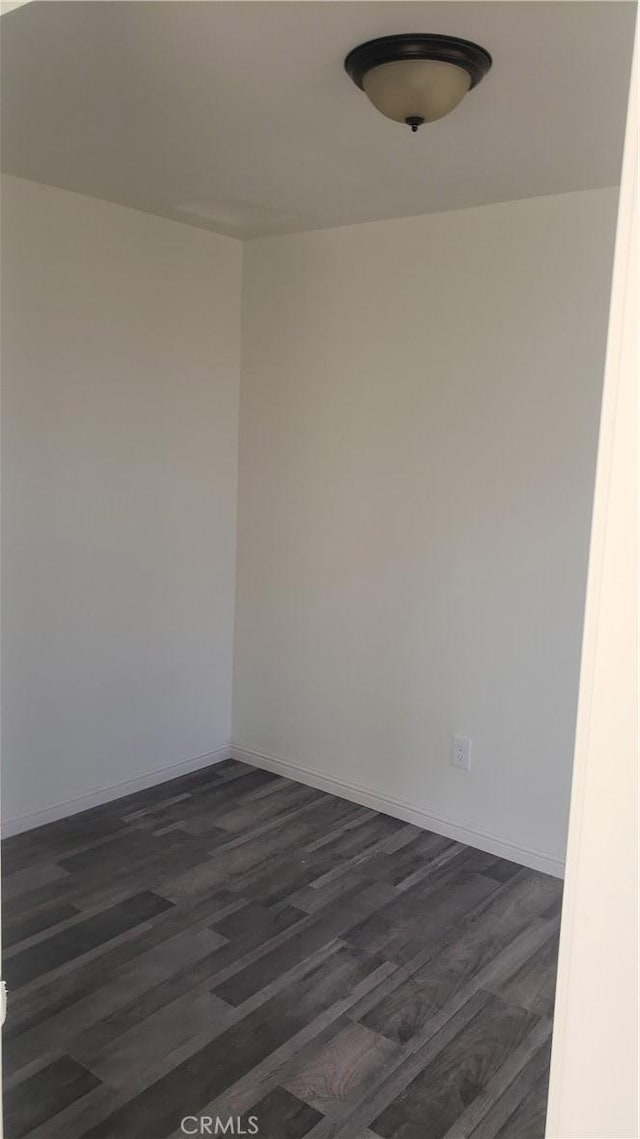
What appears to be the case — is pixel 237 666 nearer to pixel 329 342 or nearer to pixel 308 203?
pixel 329 342

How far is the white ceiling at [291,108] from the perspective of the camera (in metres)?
1.71

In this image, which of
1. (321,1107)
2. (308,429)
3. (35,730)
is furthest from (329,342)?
(321,1107)

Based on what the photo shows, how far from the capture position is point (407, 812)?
3.41 m

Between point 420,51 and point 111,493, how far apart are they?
198 centimetres

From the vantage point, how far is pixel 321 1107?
199cm

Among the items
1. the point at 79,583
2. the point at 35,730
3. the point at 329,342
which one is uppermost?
the point at 329,342

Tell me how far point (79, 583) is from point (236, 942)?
1.39 m

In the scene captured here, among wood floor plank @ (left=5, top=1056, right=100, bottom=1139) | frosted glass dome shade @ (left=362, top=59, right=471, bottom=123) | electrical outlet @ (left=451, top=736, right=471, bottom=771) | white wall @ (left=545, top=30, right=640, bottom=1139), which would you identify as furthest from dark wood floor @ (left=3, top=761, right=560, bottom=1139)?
frosted glass dome shade @ (left=362, top=59, right=471, bottom=123)

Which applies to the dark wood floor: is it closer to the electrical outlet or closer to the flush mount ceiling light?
the electrical outlet

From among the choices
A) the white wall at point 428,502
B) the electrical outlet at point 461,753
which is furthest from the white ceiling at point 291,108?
the electrical outlet at point 461,753

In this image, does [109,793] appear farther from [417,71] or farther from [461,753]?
[417,71]

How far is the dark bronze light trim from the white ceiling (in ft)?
0.08

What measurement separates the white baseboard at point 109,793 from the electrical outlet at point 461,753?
117 centimetres

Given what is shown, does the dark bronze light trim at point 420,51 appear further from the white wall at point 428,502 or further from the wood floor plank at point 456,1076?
the wood floor plank at point 456,1076
